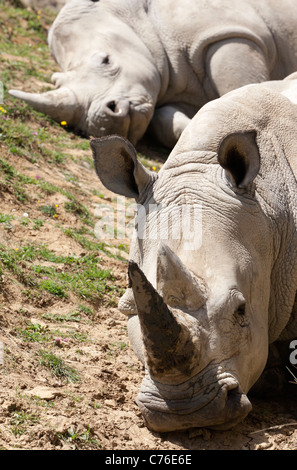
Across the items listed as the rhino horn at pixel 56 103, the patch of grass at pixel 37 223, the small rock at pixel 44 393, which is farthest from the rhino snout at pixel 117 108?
the small rock at pixel 44 393

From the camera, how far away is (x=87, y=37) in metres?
11.2

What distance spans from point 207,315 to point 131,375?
1344mm

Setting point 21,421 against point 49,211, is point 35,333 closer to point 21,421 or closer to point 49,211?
point 21,421

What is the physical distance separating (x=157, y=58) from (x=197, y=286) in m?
7.06

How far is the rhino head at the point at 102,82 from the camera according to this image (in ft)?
34.5

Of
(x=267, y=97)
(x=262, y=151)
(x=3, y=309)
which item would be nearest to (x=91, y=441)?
(x=3, y=309)

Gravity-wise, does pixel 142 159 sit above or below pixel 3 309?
below

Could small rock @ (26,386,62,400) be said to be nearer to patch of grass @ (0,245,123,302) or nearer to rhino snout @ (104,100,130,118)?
patch of grass @ (0,245,123,302)

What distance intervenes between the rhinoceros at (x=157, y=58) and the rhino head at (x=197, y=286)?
523 centimetres

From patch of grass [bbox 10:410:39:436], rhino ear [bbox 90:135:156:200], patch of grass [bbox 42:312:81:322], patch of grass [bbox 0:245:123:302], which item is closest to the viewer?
patch of grass [bbox 10:410:39:436]

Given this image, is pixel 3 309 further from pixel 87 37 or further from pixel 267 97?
pixel 87 37

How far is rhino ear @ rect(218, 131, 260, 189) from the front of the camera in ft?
16.6

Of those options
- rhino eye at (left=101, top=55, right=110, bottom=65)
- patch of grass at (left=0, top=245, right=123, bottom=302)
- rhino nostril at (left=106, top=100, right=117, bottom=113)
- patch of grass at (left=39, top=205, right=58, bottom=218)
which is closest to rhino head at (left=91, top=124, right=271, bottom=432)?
patch of grass at (left=0, top=245, right=123, bottom=302)
